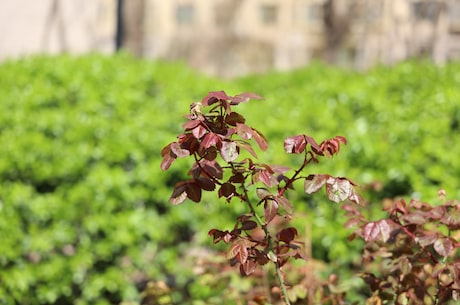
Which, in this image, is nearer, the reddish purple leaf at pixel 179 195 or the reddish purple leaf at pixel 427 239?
the reddish purple leaf at pixel 179 195

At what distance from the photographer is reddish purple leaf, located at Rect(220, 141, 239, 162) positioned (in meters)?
1.90

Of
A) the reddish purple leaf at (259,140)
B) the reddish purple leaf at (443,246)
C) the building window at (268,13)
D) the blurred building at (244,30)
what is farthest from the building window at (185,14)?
the reddish purple leaf at (259,140)

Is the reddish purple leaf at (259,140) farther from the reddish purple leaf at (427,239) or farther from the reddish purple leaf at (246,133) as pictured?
the reddish purple leaf at (427,239)

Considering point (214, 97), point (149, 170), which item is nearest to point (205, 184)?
point (214, 97)

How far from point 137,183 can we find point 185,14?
1274 centimetres

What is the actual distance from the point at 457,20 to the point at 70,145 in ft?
41.9

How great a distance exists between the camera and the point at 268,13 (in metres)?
17.8

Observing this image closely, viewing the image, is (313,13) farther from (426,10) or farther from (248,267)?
(248,267)

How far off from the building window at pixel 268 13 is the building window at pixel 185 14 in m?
1.74

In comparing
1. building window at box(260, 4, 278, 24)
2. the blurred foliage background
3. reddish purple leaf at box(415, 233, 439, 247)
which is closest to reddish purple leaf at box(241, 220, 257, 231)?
reddish purple leaf at box(415, 233, 439, 247)

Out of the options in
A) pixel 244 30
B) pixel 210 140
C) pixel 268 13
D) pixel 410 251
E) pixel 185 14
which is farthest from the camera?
pixel 268 13

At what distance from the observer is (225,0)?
1681cm

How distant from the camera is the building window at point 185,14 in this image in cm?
1695

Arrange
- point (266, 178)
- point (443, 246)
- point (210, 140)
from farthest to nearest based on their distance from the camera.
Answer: point (443, 246)
point (266, 178)
point (210, 140)
